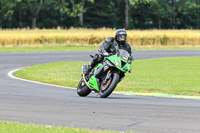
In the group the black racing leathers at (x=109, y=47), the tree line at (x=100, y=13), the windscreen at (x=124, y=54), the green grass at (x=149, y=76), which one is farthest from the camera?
the tree line at (x=100, y=13)

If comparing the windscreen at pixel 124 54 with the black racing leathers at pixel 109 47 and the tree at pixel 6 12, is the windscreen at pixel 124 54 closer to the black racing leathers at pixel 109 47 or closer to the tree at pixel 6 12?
the black racing leathers at pixel 109 47

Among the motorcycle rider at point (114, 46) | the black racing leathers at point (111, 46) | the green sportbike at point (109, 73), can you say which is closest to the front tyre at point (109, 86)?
the green sportbike at point (109, 73)

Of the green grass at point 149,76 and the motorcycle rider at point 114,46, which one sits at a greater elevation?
the motorcycle rider at point 114,46

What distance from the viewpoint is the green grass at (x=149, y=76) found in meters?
17.1

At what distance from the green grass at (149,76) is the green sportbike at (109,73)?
325 centimetres

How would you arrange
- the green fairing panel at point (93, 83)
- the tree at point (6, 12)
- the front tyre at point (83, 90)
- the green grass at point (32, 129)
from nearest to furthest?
the green grass at point (32, 129), the green fairing panel at point (93, 83), the front tyre at point (83, 90), the tree at point (6, 12)

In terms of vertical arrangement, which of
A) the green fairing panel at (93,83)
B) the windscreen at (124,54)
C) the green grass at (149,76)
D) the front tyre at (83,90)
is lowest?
the green grass at (149,76)

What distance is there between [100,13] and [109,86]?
73.2 meters

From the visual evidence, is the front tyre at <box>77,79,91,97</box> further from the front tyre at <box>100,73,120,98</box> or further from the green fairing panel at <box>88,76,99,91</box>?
the front tyre at <box>100,73,120,98</box>

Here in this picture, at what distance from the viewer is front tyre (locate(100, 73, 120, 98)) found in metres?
12.9

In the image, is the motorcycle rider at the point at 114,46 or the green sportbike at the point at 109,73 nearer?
the green sportbike at the point at 109,73

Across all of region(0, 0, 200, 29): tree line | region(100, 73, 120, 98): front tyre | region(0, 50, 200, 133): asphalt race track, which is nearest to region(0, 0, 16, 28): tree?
region(0, 0, 200, 29): tree line

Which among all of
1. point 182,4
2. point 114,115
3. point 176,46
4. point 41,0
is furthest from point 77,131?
point 182,4

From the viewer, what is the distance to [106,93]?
43.5 ft
